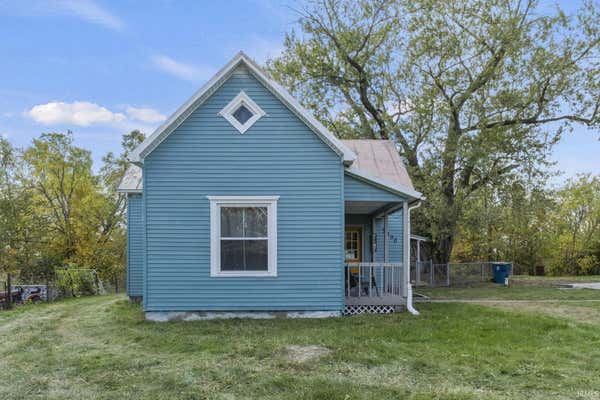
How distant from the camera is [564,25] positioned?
1788cm

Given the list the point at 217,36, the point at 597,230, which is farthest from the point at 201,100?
the point at 597,230

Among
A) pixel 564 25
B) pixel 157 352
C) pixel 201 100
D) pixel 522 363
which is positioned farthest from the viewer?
pixel 564 25

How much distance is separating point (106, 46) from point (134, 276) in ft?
27.8

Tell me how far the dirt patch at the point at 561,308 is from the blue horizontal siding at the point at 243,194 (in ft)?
15.8

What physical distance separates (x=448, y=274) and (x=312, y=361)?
14403 millimetres

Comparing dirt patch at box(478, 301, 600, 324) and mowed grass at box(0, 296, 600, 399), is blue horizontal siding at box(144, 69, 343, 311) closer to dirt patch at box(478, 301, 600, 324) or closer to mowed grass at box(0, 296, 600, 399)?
mowed grass at box(0, 296, 600, 399)

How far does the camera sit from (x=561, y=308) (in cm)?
1124

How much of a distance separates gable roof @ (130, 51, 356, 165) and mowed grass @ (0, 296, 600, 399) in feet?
11.8

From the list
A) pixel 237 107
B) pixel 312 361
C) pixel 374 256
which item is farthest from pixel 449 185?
pixel 312 361

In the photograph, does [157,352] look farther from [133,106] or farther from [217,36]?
[133,106]

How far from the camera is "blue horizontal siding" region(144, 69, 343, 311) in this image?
9.70 m

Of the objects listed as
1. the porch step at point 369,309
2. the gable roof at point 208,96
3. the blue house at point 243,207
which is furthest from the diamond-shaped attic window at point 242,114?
the porch step at point 369,309

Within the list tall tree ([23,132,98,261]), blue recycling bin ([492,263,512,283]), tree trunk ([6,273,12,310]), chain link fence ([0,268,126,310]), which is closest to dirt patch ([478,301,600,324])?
blue recycling bin ([492,263,512,283])

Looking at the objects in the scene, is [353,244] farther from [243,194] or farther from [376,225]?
[243,194]
